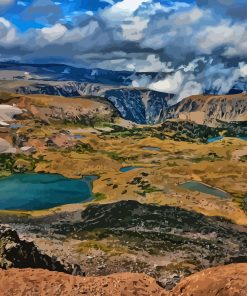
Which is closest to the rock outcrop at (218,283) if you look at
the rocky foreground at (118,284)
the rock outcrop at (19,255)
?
the rocky foreground at (118,284)

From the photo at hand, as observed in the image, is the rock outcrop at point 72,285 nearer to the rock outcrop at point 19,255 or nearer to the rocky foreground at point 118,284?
the rocky foreground at point 118,284

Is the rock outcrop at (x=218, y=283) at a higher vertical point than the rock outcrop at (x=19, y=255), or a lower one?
higher

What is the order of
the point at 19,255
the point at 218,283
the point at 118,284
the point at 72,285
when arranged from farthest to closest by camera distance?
the point at 19,255
the point at 72,285
the point at 118,284
the point at 218,283

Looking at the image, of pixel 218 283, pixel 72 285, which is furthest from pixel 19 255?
pixel 218 283

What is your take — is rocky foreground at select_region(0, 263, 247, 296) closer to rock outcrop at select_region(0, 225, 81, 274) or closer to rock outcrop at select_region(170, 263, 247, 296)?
rock outcrop at select_region(170, 263, 247, 296)

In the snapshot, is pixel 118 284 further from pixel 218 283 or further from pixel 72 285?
pixel 218 283
